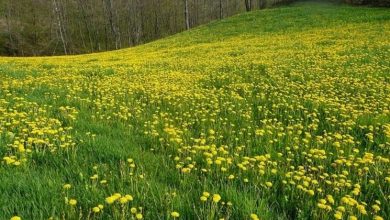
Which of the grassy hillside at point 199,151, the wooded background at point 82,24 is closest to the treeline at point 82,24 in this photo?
the wooded background at point 82,24

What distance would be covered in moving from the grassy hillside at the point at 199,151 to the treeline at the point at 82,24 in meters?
64.9

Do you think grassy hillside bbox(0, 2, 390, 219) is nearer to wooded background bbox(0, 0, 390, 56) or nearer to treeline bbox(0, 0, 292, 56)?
treeline bbox(0, 0, 292, 56)

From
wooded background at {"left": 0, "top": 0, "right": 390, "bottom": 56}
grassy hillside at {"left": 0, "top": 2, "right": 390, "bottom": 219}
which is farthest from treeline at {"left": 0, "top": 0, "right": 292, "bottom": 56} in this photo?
grassy hillside at {"left": 0, "top": 2, "right": 390, "bottom": 219}

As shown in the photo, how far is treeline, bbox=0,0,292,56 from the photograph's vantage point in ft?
262

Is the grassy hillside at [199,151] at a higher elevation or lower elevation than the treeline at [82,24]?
lower

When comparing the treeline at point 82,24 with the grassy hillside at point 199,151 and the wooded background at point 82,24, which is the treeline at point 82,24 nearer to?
the wooded background at point 82,24

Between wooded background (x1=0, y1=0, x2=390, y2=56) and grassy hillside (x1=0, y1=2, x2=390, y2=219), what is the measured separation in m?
67.4

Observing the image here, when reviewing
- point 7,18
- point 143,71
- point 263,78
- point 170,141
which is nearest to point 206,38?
point 143,71

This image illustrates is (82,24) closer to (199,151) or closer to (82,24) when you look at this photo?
(82,24)

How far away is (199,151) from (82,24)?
97.4m

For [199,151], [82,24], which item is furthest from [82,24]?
[199,151]

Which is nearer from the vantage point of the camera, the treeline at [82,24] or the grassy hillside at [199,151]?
the grassy hillside at [199,151]

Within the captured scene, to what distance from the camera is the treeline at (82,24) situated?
3150 inches

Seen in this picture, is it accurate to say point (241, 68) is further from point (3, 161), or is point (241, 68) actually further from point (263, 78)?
point (3, 161)
